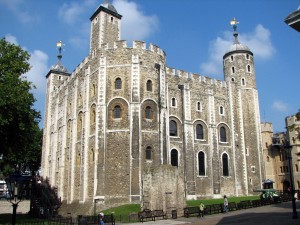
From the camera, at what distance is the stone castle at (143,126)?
2775cm

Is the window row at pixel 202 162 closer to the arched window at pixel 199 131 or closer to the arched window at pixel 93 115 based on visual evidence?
the arched window at pixel 199 131

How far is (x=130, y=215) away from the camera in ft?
70.6

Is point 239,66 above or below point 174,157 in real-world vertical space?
above

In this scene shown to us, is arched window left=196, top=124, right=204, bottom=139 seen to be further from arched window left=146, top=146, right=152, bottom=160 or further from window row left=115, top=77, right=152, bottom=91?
arched window left=146, top=146, right=152, bottom=160

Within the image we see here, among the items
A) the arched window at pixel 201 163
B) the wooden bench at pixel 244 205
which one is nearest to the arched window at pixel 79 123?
the arched window at pixel 201 163

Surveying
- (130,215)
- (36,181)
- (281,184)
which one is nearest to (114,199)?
(130,215)

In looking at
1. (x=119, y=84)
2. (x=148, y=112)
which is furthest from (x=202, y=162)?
(x=119, y=84)

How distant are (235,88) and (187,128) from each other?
32.4ft

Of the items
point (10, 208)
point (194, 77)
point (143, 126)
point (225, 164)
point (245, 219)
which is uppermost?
point (194, 77)

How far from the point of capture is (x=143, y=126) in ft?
94.1

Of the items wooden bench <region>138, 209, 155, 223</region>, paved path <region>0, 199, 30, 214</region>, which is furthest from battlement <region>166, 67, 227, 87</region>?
paved path <region>0, 199, 30, 214</region>

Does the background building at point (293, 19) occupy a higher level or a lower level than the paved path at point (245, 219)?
higher

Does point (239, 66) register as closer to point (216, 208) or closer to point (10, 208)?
point (216, 208)

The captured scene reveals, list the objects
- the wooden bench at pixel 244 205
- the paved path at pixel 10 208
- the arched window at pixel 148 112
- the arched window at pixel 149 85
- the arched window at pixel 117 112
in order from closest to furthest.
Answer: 1. the wooden bench at pixel 244 205
2. the arched window at pixel 117 112
3. the arched window at pixel 148 112
4. the arched window at pixel 149 85
5. the paved path at pixel 10 208
